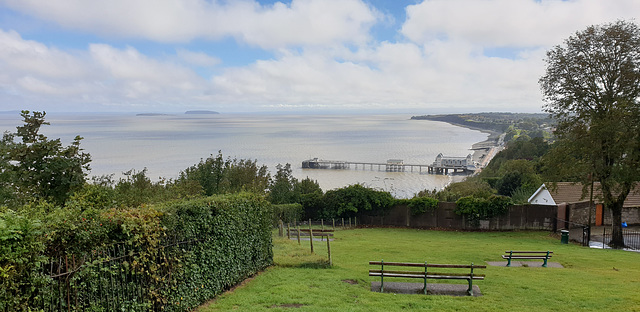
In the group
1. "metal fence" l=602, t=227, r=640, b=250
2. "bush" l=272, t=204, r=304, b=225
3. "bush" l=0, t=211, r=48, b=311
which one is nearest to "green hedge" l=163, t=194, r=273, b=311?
"bush" l=0, t=211, r=48, b=311

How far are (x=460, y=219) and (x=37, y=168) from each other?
1050 inches

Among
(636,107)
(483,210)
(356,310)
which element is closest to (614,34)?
(636,107)

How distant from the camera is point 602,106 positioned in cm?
2320

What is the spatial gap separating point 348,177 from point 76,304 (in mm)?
80516

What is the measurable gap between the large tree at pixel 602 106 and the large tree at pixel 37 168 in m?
24.5

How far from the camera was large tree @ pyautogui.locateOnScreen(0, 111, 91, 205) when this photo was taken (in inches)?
560

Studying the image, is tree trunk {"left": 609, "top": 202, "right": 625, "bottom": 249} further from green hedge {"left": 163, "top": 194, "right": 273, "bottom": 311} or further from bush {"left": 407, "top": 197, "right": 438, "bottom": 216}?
green hedge {"left": 163, "top": 194, "right": 273, "bottom": 311}

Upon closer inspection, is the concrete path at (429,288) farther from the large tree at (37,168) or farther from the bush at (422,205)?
the bush at (422,205)

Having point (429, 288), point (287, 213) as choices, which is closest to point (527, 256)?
point (429, 288)

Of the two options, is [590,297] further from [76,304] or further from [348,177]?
[348,177]

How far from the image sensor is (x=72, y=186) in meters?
14.8

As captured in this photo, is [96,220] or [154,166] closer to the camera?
[96,220]

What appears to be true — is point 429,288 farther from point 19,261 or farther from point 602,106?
point 602,106

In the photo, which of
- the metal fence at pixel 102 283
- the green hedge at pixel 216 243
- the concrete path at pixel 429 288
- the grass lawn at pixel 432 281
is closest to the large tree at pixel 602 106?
the grass lawn at pixel 432 281
